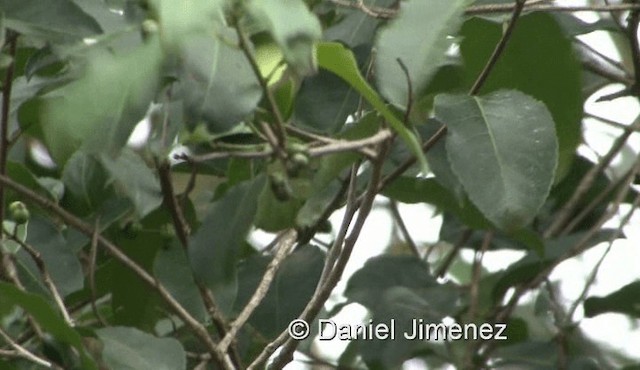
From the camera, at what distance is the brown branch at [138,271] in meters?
1.07

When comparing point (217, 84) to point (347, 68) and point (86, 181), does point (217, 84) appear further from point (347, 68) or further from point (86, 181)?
point (86, 181)

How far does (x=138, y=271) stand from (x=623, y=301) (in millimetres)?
713

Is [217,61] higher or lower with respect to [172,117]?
higher

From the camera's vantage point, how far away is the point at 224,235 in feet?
3.62

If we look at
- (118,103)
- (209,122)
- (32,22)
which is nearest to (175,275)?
(32,22)

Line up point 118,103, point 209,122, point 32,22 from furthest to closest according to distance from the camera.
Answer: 1. point 32,22
2. point 209,122
3. point 118,103

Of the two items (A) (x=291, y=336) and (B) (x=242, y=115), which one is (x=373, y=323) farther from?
(B) (x=242, y=115)

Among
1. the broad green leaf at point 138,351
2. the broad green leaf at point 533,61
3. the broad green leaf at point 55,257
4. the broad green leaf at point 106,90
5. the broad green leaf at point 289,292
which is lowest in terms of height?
the broad green leaf at point 289,292

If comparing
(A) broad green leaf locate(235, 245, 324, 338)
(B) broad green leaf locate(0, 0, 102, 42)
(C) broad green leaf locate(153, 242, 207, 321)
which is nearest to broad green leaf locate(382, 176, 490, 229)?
(A) broad green leaf locate(235, 245, 324, 338)

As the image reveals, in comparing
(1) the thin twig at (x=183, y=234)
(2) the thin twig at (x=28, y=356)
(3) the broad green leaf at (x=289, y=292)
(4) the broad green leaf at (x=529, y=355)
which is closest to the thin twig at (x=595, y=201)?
(4) the broad green leaf at (x=529, y=355)

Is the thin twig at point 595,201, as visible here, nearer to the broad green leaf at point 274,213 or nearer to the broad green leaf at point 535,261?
the broad green leaf at point 535,261

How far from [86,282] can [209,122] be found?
625 mm

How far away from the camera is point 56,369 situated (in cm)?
104

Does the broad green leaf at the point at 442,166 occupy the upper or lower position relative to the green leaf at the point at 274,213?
upper
